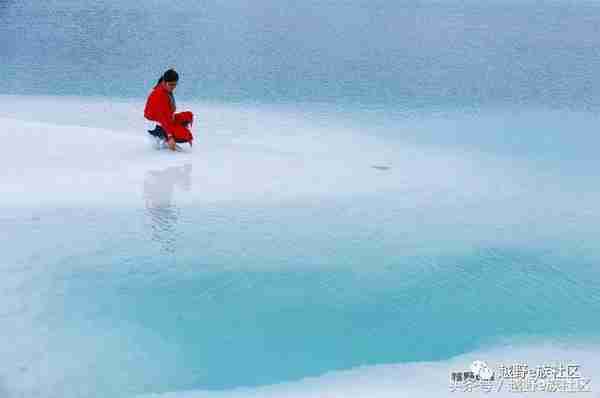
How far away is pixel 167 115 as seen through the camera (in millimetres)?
7480

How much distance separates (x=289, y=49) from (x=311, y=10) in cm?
842

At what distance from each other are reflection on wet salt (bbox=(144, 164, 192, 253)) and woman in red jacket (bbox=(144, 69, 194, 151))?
483mm

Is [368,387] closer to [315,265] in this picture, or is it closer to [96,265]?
[315,265]

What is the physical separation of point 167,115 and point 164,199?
1352 mm

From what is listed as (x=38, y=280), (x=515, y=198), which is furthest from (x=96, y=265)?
(x=515, y=198)

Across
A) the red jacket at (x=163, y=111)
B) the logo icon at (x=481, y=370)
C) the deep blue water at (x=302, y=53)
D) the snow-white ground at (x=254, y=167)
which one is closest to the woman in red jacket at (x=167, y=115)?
the red jacket at (x=163, y=111)

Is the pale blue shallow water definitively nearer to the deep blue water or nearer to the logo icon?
the logo icon

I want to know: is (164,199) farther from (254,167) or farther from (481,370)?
(481,370)

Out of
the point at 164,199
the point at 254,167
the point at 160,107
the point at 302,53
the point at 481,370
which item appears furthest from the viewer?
the point at 302,53

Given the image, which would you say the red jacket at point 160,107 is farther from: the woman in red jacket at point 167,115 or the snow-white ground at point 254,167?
the snow-white ground at point 254,167

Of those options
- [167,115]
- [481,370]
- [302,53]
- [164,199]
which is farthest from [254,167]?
[302,53]

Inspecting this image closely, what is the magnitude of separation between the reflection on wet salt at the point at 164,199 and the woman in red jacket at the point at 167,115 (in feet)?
1.59

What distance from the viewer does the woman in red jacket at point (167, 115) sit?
7.43 meters

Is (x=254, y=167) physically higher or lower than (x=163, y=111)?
lower
